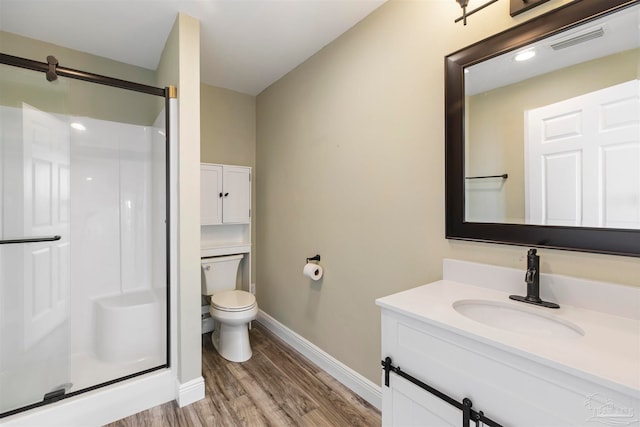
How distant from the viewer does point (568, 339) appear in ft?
2.74

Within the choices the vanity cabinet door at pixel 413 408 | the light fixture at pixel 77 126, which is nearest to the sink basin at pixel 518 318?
the vanity cabinet door at pixel 413 408

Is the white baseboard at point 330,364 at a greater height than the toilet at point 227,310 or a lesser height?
lesser

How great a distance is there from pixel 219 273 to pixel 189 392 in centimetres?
102

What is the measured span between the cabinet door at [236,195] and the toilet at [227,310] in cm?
39

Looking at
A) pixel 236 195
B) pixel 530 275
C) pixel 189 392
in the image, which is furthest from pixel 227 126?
pixel 530 275

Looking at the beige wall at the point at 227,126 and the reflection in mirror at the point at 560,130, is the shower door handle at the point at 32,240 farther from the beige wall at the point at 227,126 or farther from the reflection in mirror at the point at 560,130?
the reflection in mirror at the point at 560,130

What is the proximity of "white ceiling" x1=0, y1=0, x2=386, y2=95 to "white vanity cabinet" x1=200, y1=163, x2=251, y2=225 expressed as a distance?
35.2 inches

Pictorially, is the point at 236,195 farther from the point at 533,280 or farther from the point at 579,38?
the point at 579,38

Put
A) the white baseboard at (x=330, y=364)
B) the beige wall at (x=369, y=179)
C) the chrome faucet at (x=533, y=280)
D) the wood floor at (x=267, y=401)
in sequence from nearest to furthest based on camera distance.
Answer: the chrome faucet at (x=533, y=280) < the beige wall at (x=369, y=179) < the wood floor at (x=267, y=401) < the white baseboard at (x=330, y=364)

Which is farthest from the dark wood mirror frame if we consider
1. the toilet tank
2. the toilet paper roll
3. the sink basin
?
the toilet tank

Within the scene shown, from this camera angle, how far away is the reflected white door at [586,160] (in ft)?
2.97

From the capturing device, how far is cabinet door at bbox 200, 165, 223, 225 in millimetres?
2522

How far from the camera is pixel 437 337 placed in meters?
0.92

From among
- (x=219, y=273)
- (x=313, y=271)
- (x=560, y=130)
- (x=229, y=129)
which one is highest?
(x=229, y=129)
